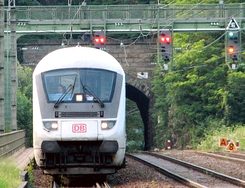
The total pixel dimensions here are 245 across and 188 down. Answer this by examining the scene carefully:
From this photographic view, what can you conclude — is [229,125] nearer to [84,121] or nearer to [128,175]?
[128,175]

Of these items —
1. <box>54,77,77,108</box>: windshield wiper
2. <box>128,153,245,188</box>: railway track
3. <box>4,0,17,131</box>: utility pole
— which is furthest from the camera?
<box>4,0,17,131</box>: utility pole

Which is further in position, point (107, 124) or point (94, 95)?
point (94, 95)

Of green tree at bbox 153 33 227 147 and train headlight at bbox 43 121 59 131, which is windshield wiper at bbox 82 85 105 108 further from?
green tree at bbox 153 33 227 147

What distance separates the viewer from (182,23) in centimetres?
4150

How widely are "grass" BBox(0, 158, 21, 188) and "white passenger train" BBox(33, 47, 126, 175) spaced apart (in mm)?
734

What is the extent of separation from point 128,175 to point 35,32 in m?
22.0

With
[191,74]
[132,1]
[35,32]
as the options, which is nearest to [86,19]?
[35,32]

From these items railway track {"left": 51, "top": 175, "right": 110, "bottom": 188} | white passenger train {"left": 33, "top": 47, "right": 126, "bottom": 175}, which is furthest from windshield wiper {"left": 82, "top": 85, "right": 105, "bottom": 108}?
railway track {"left": 51, "top": 175, "right": 110, "bottom": 188}

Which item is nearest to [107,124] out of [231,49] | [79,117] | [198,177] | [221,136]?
[79,117]

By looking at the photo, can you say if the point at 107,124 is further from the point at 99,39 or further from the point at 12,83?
the point at 99,39

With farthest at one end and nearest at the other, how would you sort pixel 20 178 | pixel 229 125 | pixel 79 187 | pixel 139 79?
pixel 139 79
pixel 229 125
pixel 79 187
pixel 20 178

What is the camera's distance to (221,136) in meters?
43.5

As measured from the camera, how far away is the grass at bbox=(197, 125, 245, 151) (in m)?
41.1

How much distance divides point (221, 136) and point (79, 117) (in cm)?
2724
